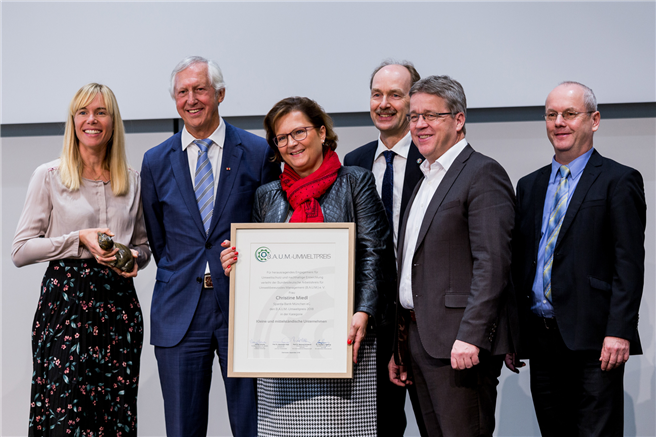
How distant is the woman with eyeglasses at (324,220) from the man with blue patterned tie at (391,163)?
28 centimetres

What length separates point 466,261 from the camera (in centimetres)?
194

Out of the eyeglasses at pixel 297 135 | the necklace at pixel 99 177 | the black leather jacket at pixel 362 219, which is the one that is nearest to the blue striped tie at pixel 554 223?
the black leather jacket at pixel 362 219

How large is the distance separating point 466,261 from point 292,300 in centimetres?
61

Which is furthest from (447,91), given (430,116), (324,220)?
(324,220)

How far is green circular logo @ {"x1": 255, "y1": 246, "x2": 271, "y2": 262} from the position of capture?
2.03m

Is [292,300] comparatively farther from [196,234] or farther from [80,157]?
[80,157]

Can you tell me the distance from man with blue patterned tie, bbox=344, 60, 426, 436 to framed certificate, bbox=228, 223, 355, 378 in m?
0.43

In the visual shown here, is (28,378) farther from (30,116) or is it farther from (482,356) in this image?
(482,356)

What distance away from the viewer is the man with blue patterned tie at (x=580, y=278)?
2088 millimetres

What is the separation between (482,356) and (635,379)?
7.11ft

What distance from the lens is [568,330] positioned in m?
2.13

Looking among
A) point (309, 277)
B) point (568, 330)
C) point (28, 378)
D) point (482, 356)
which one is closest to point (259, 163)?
point (309, 277)

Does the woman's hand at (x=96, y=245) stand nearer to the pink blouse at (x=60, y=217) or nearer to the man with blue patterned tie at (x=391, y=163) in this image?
the pink blouse at (x=60, y=217)

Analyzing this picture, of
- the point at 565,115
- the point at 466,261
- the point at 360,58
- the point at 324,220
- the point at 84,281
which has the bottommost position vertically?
the point at 84,281
